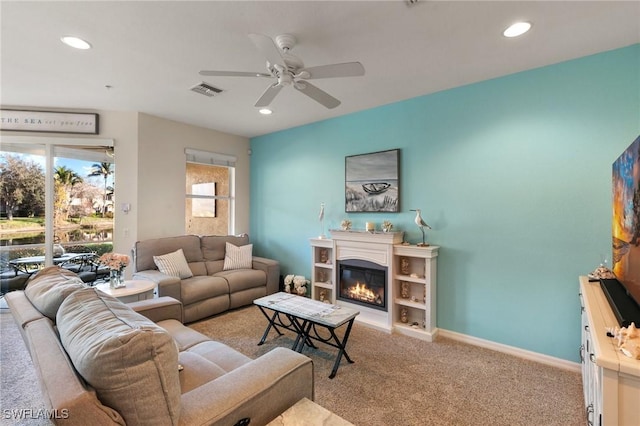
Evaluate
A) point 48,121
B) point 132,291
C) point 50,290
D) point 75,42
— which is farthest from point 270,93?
point 48,121

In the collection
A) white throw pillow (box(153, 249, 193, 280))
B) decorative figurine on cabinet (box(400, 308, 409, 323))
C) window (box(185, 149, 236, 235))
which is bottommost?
decorative figurine on cabinet (box(400, 308, 409, 323))

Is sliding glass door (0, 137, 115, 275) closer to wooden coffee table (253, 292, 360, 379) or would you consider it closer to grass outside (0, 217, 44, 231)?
grass outside (0, 217, 44, 231)

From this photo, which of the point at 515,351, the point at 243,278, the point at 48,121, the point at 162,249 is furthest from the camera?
the point at 243,278

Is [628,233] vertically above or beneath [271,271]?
above

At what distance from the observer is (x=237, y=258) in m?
4.56

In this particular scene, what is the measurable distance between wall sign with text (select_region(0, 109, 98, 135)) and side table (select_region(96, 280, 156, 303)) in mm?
2329

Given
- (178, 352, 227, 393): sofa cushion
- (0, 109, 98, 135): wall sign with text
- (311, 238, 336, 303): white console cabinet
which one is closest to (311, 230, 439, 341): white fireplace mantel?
(311, 238, 336, 303): white console cabinet

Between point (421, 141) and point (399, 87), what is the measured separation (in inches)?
26.7

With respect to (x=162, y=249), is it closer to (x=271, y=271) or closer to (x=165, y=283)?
(x=165, y=283)

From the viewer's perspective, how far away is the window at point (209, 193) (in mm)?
4926

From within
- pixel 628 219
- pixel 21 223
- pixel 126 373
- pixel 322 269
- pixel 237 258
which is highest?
pixel 628 219

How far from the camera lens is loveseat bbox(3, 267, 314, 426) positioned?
95 cm

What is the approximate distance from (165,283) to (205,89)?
87.8 inches

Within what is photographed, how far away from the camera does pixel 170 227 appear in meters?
4.52
